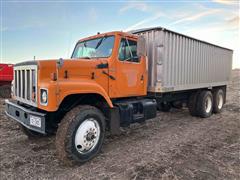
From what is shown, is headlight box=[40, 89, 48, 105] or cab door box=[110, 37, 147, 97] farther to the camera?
cab door box=[110, 37, 147, 97]

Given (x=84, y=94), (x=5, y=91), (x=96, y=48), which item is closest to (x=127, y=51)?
(x=96, y=48)

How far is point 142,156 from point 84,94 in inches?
66.1

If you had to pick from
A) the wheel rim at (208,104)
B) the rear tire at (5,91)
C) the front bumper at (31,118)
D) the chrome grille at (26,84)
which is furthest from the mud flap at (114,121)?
A: the rear tire at (5,91)

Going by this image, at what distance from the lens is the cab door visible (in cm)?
451

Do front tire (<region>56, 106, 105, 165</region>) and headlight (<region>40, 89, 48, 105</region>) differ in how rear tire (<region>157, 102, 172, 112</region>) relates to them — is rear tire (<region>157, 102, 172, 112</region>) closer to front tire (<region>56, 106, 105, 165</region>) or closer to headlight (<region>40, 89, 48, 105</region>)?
front tire (<region>56, 106, 105, 165</region>)

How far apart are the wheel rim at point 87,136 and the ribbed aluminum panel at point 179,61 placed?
7.68 feet

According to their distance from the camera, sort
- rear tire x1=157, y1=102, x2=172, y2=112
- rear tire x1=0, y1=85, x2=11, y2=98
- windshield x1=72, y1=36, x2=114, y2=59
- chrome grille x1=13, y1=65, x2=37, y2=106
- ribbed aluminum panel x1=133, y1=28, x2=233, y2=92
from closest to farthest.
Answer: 1. chrome grille x1=13, y1=65, x2=37, y2=106
2. windshield x1=72, y1=36, x2=114, y2=59
3. ribbed aluminum panel x1=133, y1=28, x2=233, y2=92
4. rear tire x1=157, y1=102, x2=172, y2=112
5. rear tire x1=0, y1=85, x2=11, y2=98

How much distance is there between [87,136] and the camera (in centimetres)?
368

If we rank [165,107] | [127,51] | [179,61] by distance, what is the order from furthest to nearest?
[165,107] → [179,61] → [127,51]

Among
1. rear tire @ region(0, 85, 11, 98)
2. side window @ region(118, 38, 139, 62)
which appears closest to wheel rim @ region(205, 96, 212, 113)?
side window @ region(118, 38, 139, 62)

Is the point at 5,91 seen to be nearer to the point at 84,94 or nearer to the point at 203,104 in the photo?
the point at 84,94

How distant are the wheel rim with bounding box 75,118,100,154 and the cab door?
3.23 ft

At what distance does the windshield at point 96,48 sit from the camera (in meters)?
4.50

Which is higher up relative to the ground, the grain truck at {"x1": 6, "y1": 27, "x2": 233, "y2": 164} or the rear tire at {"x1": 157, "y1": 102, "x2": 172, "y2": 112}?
the grain truck at {"x1": 6, "y1": 27, "x2": 233, "y2": 164}
